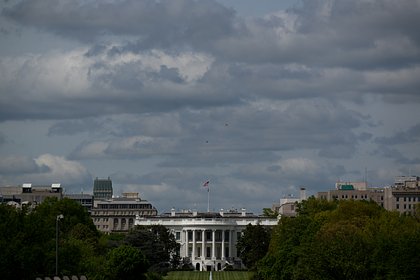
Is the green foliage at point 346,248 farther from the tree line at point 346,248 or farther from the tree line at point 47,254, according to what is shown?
the tree line at point 47,254

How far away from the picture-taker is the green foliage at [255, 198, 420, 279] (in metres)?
126

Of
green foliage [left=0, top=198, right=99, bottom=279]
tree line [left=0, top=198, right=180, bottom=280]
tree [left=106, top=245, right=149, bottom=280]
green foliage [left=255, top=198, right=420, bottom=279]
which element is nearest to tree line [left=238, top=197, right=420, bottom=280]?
green foliage [left=255, top=198, right=420, bottom=279]

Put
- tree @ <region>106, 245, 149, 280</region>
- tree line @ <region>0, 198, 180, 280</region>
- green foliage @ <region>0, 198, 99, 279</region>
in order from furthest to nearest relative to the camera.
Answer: tree @ <region>106, 245, 149, 280</region>, tree line @ <region>0, 198, 180, 280</region>, green foliage @ <region>0, 198, 99, 279</region>

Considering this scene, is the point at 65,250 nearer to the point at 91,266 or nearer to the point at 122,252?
the point at 91,266

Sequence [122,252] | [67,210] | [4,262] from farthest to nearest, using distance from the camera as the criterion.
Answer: [67,210], [122,252], [4,262]

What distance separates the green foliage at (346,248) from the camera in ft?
414

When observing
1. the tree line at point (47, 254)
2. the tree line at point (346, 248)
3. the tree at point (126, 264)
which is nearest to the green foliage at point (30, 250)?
the tree line at point (47, 254)

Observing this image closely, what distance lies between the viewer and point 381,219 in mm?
160000

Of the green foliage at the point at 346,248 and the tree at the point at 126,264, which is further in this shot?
the tree at the point at 126,264

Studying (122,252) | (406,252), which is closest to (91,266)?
(122,252)

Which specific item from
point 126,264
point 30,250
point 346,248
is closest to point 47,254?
point 30,250

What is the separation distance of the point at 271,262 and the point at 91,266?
29.3 m

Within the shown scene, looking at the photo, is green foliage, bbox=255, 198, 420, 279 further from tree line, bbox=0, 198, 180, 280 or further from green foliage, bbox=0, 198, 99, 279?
green foliage, bbox=0, 198, 99, 279

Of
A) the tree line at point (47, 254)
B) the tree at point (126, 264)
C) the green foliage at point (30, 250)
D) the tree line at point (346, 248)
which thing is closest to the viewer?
the green foliage at point (30, 250)
